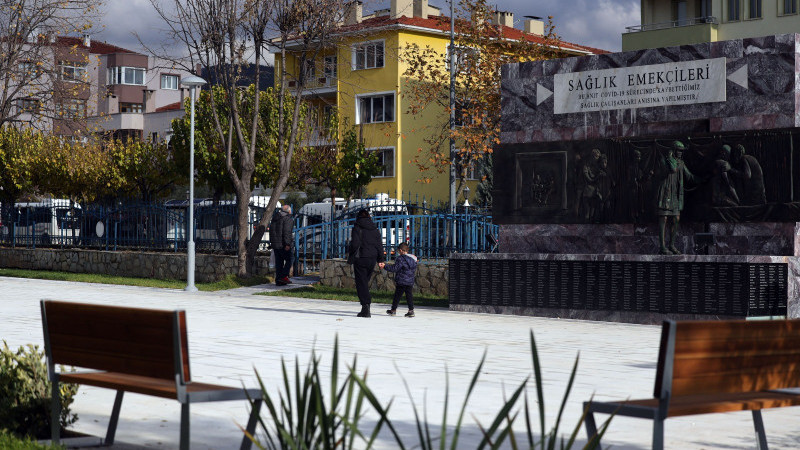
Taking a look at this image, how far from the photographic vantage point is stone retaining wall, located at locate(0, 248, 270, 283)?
28.7 m

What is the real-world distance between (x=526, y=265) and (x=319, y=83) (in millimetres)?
44579

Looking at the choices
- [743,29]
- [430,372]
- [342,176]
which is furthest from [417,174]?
[430,372]

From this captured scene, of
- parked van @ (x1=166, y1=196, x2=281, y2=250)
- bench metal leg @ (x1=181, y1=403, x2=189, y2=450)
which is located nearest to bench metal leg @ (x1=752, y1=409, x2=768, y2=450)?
bench metal leg @ (x1=181, y1=403, x2=189, y2=450)

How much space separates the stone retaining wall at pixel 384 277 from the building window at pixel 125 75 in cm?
7577

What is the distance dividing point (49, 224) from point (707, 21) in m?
29.3

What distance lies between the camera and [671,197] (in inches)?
727

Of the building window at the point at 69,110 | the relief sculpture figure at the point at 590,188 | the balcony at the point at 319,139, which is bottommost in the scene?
the relief sculpture figure at the point at 590,188

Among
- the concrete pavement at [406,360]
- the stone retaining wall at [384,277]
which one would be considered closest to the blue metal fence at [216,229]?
the stone retaining wall at [384,277]

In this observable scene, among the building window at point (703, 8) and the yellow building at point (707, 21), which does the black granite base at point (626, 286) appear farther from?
the building window at point (703, 8)

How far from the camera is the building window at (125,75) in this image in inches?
3844

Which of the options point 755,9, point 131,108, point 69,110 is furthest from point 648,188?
point 131,108

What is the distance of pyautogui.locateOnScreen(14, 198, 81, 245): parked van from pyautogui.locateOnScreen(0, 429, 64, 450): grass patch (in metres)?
28.5

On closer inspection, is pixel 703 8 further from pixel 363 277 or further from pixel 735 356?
pixel 735 356

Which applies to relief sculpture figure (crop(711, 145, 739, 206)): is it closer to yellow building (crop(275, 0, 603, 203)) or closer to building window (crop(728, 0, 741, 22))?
building window (crop(728, 0, 741, 22))
